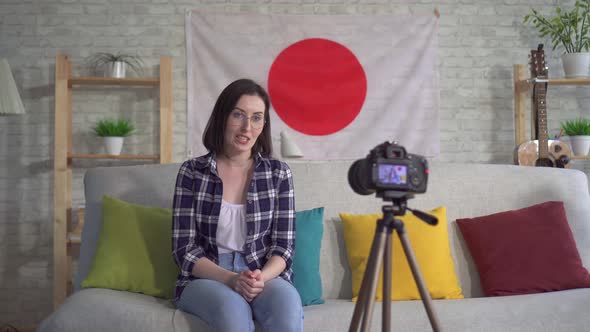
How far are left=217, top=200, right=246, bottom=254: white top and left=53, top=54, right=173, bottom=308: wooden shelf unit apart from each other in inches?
74.3

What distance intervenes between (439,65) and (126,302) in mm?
2889

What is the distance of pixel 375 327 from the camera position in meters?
1.93

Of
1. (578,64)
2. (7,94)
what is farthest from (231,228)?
(578,64)

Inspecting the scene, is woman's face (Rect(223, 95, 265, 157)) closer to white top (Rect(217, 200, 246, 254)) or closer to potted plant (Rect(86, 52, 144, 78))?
white top (Rect(217, 200, 246, 254))

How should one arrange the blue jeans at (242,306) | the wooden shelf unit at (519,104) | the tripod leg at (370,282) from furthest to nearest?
the wooden shelf unit at (519,104)
the blue jeans at (242,306)
the tripod leg at (370,282)

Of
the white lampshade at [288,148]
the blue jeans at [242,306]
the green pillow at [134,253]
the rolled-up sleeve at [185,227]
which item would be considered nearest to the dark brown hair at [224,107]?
the rolled-up sleeve at [185,227]

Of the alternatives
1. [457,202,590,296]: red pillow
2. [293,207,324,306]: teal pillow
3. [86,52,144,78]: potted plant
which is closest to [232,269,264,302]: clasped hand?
[293,207,324,306]: teal pillow

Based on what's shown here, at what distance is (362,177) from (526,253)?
1169 millimetres

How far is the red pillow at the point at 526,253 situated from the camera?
225 cm

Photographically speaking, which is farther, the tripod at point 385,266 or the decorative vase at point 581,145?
the decorative vase at point 581,145

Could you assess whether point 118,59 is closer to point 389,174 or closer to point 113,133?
point 113,133

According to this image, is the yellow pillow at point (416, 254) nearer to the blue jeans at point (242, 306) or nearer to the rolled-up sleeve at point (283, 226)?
the rolled-up sleeve at point (283, 226)

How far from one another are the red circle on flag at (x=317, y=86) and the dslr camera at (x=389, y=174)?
8.42 ft

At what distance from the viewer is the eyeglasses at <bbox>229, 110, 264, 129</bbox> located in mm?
2020
